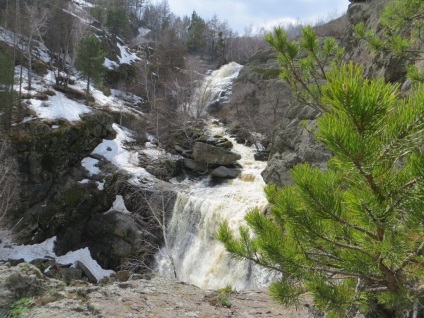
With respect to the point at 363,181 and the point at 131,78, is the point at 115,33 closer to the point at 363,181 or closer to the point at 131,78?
the point at 131,78

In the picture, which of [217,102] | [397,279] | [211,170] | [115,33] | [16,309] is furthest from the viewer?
[115,33]

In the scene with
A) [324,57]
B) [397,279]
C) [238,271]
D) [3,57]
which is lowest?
[238,271]

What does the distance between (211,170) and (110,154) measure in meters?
8.07

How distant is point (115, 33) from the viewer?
165ft

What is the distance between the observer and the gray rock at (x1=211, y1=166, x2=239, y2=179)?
2103 cm

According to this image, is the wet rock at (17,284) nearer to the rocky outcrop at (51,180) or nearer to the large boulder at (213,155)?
the rocky outcrop at (51,180)

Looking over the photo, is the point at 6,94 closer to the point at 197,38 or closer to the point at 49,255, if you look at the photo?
the point at 49,255

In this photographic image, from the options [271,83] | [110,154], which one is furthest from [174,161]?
[271,83]

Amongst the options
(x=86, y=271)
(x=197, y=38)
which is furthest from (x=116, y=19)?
(x=86, y=271)

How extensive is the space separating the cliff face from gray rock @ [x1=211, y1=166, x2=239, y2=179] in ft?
10.6

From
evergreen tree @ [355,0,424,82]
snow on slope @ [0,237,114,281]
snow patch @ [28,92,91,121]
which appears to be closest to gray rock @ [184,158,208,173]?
snow patch @ [28,92,91,121]

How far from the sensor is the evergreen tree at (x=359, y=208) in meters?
1.07

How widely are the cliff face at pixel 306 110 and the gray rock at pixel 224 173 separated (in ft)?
10.6

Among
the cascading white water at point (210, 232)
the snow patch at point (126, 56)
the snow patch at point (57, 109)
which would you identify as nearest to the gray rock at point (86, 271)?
the cascading white water at point (210, 232)
